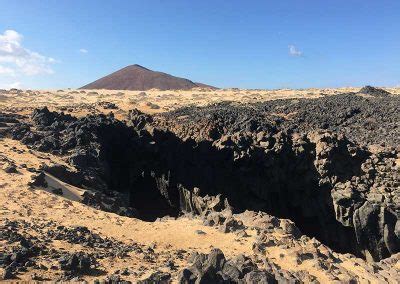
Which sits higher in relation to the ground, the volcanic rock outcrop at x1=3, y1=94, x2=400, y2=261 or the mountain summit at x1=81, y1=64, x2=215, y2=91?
the mountain summit at x1=81, y1=64, x2=215, y2=91

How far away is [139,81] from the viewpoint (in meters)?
84.2

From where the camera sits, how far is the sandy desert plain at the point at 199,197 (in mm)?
14508

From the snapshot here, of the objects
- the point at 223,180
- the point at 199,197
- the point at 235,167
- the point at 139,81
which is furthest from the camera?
the point at 139,81

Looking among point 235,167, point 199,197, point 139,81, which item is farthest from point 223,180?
point 139,81

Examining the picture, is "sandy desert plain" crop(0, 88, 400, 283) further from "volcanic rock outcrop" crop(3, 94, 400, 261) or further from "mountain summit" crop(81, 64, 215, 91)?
"mountain summit" crop(81, 64, 215, 91)

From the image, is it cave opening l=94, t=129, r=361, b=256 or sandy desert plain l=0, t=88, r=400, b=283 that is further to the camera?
cave opening l=94, t=129, r=361, b=256

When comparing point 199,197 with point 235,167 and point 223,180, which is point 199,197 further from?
point 235,167

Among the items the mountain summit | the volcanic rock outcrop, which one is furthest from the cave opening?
the mountain summit

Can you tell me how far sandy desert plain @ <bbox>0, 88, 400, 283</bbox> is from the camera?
14508 mm

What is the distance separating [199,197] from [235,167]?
4.66 metres

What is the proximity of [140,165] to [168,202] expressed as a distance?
397 centimetres

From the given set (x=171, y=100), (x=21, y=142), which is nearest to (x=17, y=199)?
(x=21, y=142)

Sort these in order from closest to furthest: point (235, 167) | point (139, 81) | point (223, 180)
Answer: point (235, 167) < point (223, 180) < point (139, 81)

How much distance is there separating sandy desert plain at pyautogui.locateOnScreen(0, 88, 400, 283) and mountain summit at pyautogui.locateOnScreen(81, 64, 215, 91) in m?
37.4
